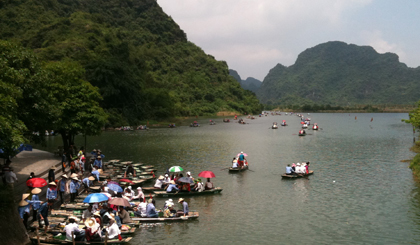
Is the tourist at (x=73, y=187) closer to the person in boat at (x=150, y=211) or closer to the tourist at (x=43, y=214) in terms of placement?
the tourist at (x=43, y=214)

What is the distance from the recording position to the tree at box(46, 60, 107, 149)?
4031 centimetres

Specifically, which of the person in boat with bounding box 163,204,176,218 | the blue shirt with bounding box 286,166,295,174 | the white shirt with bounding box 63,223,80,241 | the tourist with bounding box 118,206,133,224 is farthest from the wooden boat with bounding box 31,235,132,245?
the blue shirt with bounding box 286,166,295,174

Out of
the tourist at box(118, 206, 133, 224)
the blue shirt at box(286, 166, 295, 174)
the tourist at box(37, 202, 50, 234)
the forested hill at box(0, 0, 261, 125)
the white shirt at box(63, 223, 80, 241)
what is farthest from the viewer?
the forested hill at box(0, 0, 261, 125)

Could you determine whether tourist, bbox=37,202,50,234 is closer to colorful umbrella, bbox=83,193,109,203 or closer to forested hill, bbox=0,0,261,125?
colorful umbrella, bbox=83,193,109,203

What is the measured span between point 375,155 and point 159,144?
35.6m

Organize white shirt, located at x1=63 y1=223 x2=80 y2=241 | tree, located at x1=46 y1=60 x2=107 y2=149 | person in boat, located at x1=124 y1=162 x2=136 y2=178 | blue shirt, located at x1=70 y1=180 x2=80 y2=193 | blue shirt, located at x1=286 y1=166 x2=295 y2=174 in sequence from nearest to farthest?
white shirt, located at x1=63 y1=223 x2=80 y2=241, blue shirt, located at x1=70 y1=180 x2=80 y2=193, person in boat, located at x1=124 y1=162 x2=136 y2=178, blue shirt, located at x1=286 y1=166 x2=295 y2=174, tree, located at x1=46 y1=60 x2=107 y2=149

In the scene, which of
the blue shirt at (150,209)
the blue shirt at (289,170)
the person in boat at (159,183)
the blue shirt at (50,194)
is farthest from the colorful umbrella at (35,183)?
the blue shirt at (289,170)

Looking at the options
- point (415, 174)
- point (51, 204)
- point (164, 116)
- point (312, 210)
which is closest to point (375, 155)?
point (415, 174)

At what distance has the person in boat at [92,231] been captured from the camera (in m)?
18.0

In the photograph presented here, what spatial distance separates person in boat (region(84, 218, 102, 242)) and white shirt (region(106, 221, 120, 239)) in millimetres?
588

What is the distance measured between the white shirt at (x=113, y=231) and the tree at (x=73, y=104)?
22.7 m

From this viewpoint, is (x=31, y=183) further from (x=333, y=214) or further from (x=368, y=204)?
(x=368, y=204)

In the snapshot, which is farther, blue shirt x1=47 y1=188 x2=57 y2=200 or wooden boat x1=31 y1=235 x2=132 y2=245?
blue shirt x1=47 y1=188 x2=57 y2=200

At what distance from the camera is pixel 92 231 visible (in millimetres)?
18031
